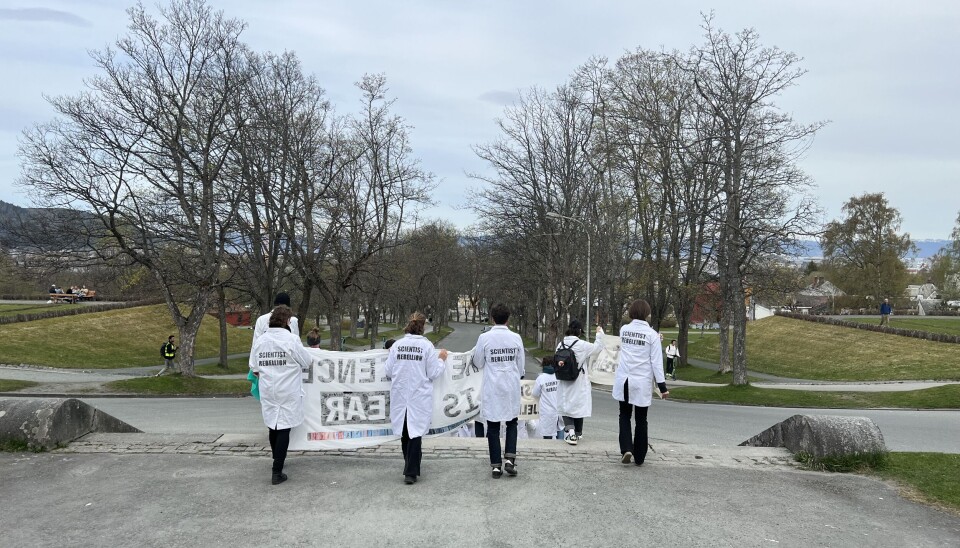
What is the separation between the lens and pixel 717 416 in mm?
16359

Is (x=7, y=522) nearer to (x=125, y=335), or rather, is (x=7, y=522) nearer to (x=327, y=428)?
(x=327, y=428)

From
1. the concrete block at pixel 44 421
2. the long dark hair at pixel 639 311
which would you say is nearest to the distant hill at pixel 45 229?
the concrete block at pixel 44 421

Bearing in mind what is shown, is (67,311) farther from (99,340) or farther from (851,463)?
(851,463)

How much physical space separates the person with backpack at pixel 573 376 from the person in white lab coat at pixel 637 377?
1.82 metres

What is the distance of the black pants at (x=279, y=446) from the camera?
627cm

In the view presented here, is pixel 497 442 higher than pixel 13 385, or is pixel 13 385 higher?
pixel 497 442

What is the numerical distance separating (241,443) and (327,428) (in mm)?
1080

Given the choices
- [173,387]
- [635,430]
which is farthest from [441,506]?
[173,387]

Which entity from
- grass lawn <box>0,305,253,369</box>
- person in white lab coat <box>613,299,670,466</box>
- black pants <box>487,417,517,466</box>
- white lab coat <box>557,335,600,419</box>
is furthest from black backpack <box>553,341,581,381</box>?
grass lawn <box>0,305,253,369</box>

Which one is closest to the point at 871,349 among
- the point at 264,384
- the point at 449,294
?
the point at 264,384

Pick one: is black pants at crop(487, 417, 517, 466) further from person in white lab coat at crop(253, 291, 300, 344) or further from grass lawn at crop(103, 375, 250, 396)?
grass lawn at crop(103, 375, 250, 396)

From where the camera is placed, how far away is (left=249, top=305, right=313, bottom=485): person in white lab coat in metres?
6.38

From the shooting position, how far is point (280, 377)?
21.3 ft

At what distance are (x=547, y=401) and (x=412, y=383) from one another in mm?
3760
